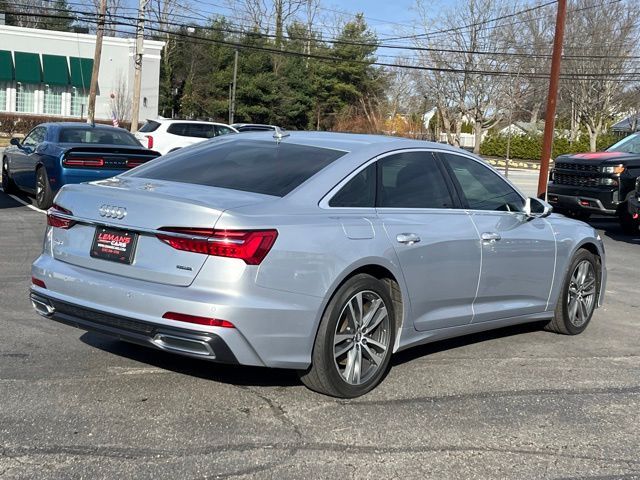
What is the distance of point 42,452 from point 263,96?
53062mm

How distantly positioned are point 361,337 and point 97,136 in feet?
32.7

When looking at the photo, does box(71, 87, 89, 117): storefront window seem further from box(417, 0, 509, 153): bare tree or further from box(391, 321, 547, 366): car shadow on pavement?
box(391, 321, 547, 366): car shadow on pavement

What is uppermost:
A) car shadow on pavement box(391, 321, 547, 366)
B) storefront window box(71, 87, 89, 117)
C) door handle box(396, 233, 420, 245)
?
storefront window box(71, 87, 89, 117)

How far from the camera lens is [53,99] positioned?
45.9m

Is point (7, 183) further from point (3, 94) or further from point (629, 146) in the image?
point (3, 94)

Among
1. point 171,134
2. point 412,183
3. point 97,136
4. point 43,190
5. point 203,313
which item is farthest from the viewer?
point 171,134

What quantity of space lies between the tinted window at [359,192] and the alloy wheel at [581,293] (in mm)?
2553

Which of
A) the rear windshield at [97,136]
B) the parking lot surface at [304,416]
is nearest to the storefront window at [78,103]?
the rear windshield at [97,136]

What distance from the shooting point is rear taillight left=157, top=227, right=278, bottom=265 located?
4.07 metres

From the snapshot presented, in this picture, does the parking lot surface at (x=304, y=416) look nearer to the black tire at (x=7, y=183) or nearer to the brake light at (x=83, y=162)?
the brake light at (x=83, y=162)

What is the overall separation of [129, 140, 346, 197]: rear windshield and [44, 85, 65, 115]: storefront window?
43440 mm

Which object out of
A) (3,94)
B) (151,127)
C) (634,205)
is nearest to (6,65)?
(3,94)

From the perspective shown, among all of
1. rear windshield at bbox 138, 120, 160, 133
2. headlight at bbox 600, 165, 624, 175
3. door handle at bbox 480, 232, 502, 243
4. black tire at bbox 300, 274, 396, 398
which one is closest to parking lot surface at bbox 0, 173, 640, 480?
black tire at bbox 300, 274, 396, 398

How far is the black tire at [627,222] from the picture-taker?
561 inches
